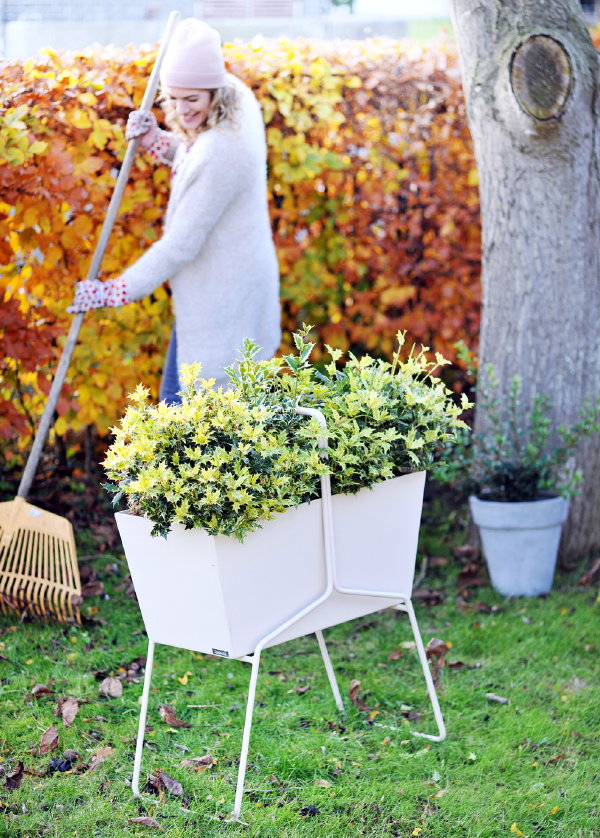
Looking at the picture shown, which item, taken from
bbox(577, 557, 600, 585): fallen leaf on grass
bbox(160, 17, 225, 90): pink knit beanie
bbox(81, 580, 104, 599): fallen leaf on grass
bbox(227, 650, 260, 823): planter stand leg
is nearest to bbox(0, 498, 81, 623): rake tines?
bbox(81, 580, 104, 599): fallen leaf on grass

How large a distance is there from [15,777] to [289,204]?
9.06 ft

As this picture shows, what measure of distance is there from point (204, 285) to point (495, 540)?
1.49 metres

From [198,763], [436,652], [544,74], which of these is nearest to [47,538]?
→ [198,763]

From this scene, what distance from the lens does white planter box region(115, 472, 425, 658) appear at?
2076 millimetres

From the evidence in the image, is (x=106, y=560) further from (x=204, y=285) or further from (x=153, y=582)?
(x=153, y=582)

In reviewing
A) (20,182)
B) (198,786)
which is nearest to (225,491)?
(198,786)

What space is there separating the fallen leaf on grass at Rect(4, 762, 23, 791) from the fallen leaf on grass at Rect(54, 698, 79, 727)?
250 millimetres

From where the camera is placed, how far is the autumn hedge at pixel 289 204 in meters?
3.54

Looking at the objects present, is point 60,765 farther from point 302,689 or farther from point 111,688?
point 302,689

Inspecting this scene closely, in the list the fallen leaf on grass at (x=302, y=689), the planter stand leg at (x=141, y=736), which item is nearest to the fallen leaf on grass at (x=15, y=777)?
the planter stand leg at (x=141, y=736)

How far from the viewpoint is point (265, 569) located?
2.13 m

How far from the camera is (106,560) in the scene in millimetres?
3945

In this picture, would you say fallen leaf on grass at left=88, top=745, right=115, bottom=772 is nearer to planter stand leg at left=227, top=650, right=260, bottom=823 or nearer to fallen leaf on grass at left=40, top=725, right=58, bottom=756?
fallen leaf on grass at left=40, top=725, right=58, bottom=756

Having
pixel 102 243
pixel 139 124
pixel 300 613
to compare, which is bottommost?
pixel 300 613
